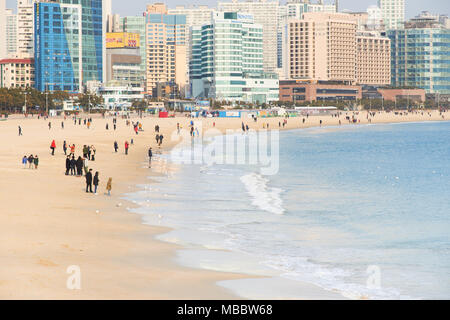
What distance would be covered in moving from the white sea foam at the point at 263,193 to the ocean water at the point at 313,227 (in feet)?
0.19

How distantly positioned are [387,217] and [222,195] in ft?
34.3

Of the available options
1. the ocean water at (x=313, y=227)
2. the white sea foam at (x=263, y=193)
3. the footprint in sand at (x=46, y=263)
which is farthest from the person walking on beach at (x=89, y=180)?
the footprint in sand at (x=46, y=263)

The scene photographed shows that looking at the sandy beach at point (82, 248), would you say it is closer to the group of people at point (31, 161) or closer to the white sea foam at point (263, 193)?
the group of people at point (31, 161)

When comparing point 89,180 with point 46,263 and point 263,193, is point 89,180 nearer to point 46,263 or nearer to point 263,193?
point 263,193

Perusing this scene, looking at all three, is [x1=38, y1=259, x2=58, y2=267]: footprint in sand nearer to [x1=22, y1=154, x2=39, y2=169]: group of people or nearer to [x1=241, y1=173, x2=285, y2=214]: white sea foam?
[x1=241, y1=173, x2=285, y2=214]: white sea foam

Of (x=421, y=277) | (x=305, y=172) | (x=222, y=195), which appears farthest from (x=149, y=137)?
(x=421, y=277)

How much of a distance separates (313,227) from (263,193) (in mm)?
11933

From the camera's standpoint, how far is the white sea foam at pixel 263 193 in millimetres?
35500

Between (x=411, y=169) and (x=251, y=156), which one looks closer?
(x=411, y=169)

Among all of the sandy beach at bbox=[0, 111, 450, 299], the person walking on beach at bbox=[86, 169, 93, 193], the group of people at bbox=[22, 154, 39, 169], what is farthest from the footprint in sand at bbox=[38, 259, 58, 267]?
the group of people at bbox=[22, 154, 39, 169]

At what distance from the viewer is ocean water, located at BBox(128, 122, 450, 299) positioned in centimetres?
2106

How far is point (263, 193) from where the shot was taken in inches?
1641

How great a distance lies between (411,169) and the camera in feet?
206
